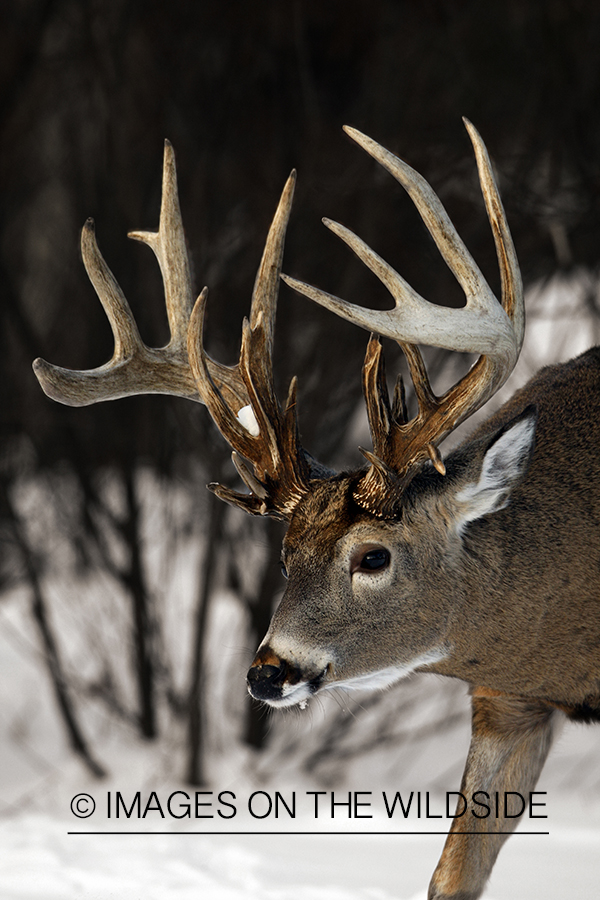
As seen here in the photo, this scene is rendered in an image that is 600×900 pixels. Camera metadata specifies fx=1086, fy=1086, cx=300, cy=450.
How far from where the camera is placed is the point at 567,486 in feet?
9.57

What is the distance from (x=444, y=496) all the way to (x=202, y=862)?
2234mm

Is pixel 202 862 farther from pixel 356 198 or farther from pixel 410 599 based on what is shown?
pixel 356 198

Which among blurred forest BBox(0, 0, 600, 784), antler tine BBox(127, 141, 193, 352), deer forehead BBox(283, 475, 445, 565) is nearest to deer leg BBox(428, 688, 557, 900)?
deer forehead BBox(283, 475, 445, 565)

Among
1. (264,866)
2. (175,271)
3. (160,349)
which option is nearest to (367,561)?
(160,349)

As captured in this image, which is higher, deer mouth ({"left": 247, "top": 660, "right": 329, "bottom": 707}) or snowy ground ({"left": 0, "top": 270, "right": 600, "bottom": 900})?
deer mouth ({"left": 247, "top": 660, "right": 329, "bottom": 707})

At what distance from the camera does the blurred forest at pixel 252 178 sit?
18.2 ft

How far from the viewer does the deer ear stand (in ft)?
8.41

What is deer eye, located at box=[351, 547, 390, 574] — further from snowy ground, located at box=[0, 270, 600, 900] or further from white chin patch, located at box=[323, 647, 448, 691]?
snowy ground, located at box=[0, 270, 600, 900]

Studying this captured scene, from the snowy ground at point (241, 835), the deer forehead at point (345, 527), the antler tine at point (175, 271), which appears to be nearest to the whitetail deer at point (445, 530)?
the deer forehead at point (345, 527)

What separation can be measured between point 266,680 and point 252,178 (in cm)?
375

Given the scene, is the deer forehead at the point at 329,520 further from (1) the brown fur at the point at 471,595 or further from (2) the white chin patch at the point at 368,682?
(2) the white chin patch at the point at 368,682

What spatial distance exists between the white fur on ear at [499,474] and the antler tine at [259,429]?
16.8 inches

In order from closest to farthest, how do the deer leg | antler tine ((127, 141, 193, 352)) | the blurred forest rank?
the deer leg < antler tine ((127, 141, 193, 352)) < the blurred forest

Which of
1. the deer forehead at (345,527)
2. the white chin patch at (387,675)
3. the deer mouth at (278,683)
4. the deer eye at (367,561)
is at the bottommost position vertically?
the white chin patch at (387,675)
